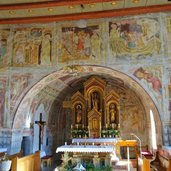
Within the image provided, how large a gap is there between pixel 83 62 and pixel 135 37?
2849 millimetres

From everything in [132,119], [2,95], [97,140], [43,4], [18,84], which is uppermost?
[43,4]

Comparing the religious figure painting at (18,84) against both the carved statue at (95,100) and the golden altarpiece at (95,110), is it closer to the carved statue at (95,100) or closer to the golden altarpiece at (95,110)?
the golden altarpiece at (95,110)

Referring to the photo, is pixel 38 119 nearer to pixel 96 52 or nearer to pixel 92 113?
pixel 92 113

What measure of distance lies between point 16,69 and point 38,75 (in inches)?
51.0

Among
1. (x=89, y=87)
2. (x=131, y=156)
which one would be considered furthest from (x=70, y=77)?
(x=131, y=156)

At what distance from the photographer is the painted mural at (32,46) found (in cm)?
1213

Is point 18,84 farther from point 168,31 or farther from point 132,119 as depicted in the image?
point 168,31

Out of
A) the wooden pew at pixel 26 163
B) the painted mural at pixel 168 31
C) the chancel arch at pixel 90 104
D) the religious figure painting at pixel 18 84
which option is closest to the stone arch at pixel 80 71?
the religious figure painting at pixel 18 84

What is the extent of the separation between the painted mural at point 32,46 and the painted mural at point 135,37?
132 inches

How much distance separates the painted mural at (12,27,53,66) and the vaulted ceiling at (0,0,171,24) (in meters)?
0.63

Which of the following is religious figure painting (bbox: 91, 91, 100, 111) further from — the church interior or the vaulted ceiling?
the vaulted ceiling

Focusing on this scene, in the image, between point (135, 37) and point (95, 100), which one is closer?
point (135, 37)

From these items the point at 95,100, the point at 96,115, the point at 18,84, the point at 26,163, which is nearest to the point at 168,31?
the point at 95,100

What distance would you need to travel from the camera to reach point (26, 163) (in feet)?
30.0
